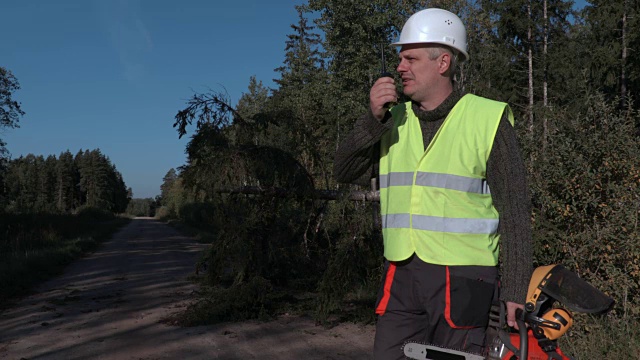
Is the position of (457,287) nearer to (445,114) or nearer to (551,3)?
(445,114)

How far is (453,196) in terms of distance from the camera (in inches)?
94.4

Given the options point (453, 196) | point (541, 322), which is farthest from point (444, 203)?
point (541, 322)

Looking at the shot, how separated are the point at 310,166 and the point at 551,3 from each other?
27.0 m

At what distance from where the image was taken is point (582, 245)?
19.0ft

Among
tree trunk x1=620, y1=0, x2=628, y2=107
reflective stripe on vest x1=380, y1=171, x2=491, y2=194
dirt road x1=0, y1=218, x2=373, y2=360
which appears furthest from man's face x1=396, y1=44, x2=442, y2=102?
tree trunk x1=620, y1=0, x2=628, y2=107

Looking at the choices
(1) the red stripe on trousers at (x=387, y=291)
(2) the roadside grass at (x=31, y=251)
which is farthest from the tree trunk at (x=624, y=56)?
(1) the red stripe on trousers at (x=387, y=291)

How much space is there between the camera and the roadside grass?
10958mm

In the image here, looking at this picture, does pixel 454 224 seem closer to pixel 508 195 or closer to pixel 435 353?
pixel 508 195

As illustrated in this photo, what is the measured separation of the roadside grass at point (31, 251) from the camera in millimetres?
10958

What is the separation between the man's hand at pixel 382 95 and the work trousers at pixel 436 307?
0.67 metres

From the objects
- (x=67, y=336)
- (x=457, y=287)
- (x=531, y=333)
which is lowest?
(x=67, y=336)

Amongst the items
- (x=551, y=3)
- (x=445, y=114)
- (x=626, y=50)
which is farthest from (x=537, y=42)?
(x=445, y=114)

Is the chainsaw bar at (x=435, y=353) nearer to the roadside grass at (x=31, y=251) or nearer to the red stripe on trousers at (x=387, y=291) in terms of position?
the red stripe on trousers at (x=387, y=291)

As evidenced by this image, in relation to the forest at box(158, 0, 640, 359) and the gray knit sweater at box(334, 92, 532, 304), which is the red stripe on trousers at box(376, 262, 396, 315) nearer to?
the gray knit sweater at box(334, 92, 532, 304)
